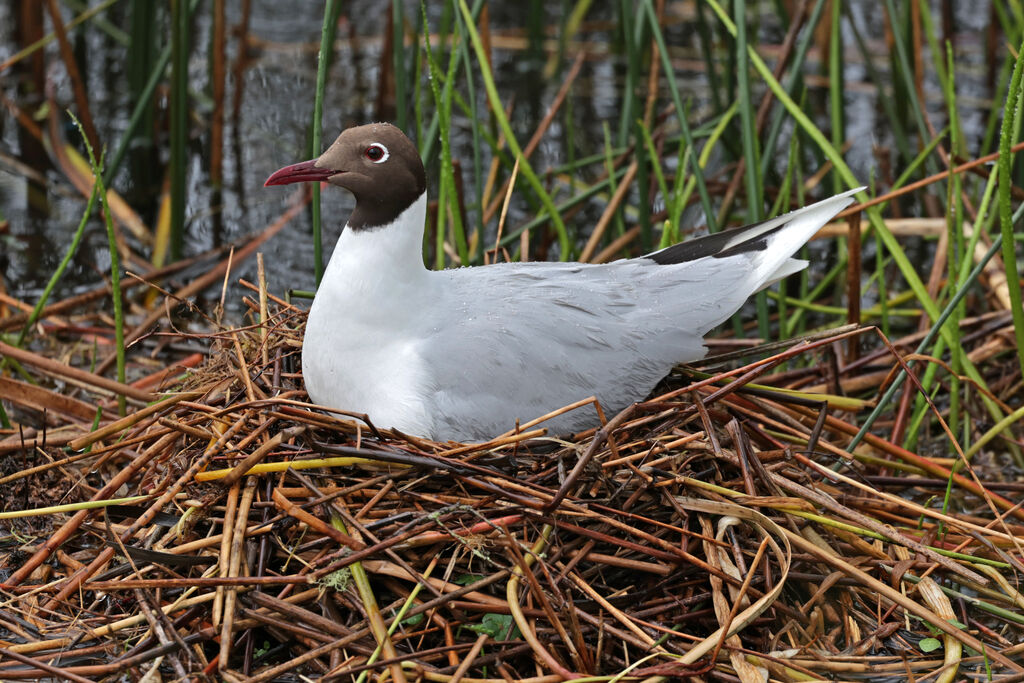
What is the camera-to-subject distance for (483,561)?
3.25 meters

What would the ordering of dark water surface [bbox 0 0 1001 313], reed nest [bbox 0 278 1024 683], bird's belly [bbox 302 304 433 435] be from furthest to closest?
dark water surface [bbox 0 0 1001 313] → bird's belly [bbox 302 304 433 435] → reed nest [bbox 0 278 1024 683]

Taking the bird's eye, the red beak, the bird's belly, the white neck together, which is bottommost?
the bird's belly

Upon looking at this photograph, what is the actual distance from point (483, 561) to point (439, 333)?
0.73 meters

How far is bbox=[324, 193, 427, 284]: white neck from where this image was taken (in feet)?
11.9

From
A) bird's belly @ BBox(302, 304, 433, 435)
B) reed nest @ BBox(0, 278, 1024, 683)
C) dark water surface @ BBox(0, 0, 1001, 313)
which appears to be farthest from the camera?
dark water surface @ BBox(0, 0, 1001, 313)

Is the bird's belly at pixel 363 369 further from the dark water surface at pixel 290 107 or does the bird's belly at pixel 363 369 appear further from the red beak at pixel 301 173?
the dark water surface at pixel 290 107

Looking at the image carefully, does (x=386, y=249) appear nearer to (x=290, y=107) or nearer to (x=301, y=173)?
(x=301, y=173)

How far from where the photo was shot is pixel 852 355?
4949mm

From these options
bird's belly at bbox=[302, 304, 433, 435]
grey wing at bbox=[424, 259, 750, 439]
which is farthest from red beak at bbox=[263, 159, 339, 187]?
grey wing at bbox=[424, 259, 750, 439]

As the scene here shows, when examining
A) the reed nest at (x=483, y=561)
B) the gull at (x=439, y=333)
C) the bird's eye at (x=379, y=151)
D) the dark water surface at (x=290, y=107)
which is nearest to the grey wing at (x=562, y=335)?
the gull at (x=439, y=333)

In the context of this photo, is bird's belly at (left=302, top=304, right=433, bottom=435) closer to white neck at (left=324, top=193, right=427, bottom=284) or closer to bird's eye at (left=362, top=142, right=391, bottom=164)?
white neck at (left=324, top=193, right=427, bottom=284)

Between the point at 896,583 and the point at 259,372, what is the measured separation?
2.04 meters

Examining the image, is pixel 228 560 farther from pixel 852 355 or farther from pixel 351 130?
pixel 852 355

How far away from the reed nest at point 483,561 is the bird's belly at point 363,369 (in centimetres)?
11
